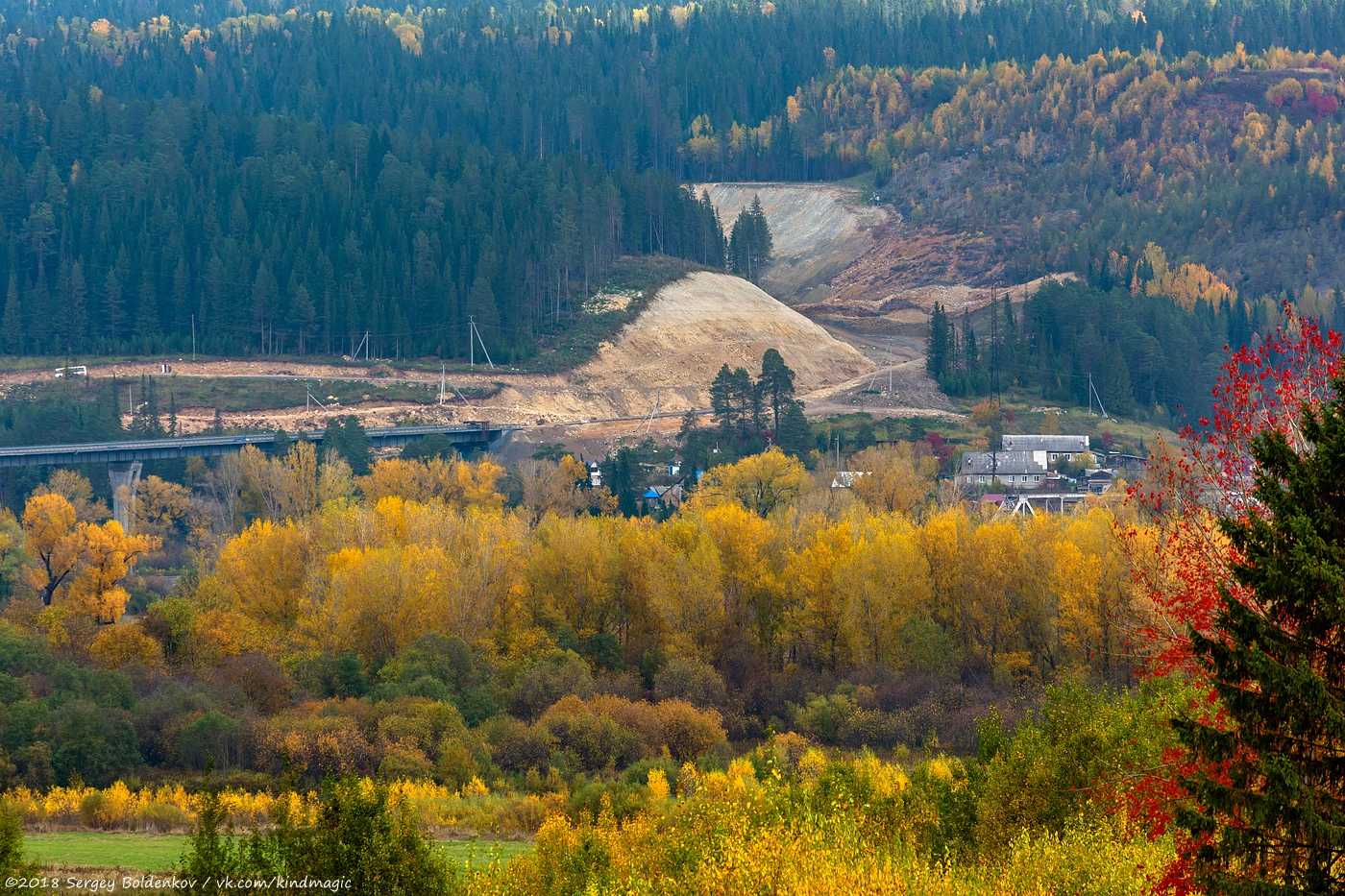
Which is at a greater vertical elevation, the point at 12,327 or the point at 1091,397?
the point at 12,327

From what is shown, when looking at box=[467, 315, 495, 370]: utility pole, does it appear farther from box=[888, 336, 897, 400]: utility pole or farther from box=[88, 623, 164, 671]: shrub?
box=[88, 623, 164, 671]: shrub

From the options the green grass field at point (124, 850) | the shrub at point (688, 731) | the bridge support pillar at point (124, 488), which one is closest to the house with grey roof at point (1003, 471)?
the bridge support pillar at point (124, 488)

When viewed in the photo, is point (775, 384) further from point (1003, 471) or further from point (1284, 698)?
point (1284, 698)

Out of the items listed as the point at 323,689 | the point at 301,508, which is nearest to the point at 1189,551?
the point at 323,689

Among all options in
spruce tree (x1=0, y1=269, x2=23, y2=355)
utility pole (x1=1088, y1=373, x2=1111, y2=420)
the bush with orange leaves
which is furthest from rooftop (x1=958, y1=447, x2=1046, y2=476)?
spruce tree (x1=0, y1=269, x2=23, y2=355)

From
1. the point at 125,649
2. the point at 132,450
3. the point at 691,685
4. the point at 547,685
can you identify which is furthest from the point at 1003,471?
the point at 125,649

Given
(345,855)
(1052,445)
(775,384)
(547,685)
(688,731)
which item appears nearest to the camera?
(345,855)
